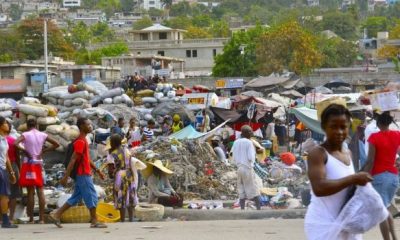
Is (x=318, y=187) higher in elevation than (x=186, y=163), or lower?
higher

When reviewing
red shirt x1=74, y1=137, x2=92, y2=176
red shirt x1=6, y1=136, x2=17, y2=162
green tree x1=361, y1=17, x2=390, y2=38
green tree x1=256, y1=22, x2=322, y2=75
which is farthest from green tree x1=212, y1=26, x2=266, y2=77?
green tree x1=361, y1=17, x2=390, y2=38

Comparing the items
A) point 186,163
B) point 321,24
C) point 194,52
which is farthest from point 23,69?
point 321,24

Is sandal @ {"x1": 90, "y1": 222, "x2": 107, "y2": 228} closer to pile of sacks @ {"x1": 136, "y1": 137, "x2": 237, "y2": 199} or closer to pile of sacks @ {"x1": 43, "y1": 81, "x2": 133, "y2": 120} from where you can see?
pile of sacks @ {"x1": 136, "y1": 137, "x2": 237, "y2": 199}

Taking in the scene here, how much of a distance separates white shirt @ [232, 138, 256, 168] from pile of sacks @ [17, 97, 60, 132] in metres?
9.86

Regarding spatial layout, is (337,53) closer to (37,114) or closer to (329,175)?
(37,114)

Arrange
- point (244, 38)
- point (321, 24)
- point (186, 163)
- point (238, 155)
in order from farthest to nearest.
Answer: point (321, 24), point (244, 38), point (186, 163), point (238, 155)

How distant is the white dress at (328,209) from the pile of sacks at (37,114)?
17.8 meters

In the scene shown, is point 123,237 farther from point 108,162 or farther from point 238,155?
point 238,155

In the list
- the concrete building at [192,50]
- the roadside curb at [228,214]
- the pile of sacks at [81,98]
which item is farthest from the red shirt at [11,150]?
the concrete building at [192,50]

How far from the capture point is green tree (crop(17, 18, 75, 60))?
112 meters

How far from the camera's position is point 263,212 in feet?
48.8

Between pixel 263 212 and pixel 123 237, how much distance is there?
305 cm

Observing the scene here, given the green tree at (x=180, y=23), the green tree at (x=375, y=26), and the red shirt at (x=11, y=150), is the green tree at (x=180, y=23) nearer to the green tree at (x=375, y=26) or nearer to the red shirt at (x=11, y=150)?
the green tree at (x=375, y=26)

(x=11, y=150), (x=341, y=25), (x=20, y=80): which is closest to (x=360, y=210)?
(x=11, y=150)
